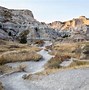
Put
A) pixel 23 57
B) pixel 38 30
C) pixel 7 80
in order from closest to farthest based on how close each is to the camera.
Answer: pixel 7 80, pixel 23 57, pixel 38 30

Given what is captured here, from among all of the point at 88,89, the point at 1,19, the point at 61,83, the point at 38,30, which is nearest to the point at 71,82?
the point at 61,83

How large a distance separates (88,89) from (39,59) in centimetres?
2549

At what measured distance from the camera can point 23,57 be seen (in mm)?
49438

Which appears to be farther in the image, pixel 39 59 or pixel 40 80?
pixel 39 59

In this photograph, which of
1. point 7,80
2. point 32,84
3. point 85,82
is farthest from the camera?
point 7,80

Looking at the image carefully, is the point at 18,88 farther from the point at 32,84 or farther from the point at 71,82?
the point at 71,82

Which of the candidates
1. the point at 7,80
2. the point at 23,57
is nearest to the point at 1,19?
the point at 23,57

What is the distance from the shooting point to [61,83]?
2839 centimetres

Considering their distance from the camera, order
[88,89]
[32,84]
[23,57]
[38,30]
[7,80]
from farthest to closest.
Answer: [38,30], [23,57], [7,80], [32,84], [88,89]

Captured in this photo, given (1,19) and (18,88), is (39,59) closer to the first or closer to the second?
(18,88)

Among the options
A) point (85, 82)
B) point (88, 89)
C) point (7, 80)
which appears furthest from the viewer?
point (7, 80)

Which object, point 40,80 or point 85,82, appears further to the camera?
point 40,80

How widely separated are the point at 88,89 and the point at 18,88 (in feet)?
23.7

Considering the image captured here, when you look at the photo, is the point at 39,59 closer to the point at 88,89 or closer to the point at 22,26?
the point at 88,89
